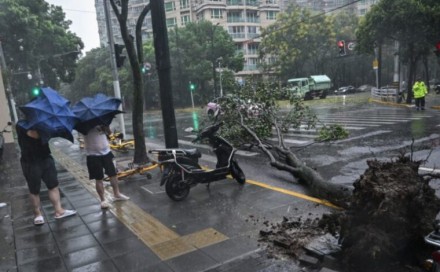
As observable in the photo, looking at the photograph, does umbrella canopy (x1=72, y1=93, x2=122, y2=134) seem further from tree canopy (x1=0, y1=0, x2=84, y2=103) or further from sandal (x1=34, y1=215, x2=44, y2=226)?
tree canopy (x1=0, y1=0, x2=84, y2=103)

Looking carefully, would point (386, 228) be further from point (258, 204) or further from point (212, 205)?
point (212, 205)

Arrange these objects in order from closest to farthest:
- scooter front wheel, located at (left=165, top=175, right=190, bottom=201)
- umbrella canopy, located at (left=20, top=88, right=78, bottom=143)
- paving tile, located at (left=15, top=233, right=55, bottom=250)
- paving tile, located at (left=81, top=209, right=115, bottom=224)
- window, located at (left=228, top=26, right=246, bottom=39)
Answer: paving tile, located at (left=15, top=233, right=55, bottom=250), umbrella canopy, located at (left=20, top=88, right=78, bottom=143), paving tile, located at (left=81, top=209, right=115, bottom=224), scooter front wheel, located at (left=165, top=175, right=190, bottom=201), window, located at (left=228, top=26, right=246, bottom=39)

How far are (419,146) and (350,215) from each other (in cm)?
716

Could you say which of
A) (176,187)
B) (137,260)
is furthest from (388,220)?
(176,187)

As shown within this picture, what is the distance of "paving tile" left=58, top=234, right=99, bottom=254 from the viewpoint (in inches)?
194

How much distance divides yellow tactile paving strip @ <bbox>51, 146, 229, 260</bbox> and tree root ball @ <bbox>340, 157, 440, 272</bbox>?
68.6 inches

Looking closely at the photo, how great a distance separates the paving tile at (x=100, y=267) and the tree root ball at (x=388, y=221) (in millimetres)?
2472

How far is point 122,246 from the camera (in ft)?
15.9

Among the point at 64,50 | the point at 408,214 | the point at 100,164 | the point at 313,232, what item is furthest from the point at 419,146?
the point at 64,50

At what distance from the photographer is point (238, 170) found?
24.7 ft

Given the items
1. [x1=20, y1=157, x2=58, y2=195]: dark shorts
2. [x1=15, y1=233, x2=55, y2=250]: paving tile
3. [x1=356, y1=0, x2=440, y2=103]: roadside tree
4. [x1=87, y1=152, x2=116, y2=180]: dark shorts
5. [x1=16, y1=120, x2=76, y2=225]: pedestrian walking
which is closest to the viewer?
[x1=15, y1=233, x2=55, y2=250]: paving tile

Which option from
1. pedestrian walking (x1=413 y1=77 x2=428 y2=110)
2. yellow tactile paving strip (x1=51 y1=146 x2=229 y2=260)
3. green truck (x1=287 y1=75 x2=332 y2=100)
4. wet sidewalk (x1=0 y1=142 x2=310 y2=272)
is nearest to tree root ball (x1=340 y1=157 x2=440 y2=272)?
wet sidewalk (x1=0 y1=142 x2=310 y2=272)

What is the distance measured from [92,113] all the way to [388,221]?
15.7 feet

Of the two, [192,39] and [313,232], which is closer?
[313,232]
